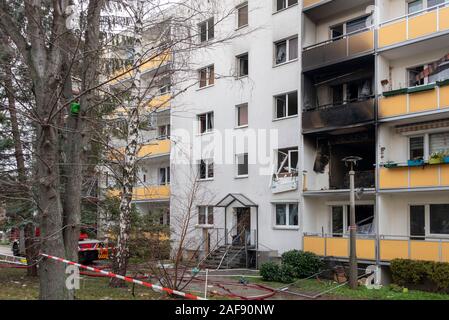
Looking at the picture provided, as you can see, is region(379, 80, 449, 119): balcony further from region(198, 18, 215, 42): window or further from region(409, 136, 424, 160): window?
region(198, 18, 215, 42): window

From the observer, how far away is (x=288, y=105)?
23.3 metres

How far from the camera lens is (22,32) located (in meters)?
7.92

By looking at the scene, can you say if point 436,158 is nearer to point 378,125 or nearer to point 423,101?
point 423,101

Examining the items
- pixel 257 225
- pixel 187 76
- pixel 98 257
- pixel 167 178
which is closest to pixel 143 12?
pixel 187 76

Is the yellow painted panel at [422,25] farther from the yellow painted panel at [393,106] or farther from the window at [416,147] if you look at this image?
the window at [416,147]

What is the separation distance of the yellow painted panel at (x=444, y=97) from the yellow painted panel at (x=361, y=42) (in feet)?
11.6

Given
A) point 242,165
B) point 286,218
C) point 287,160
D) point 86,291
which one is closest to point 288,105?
point 287,160

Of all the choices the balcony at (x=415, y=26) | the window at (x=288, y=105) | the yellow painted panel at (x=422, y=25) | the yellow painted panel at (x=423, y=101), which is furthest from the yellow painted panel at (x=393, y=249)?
the window at (x=288, y=105)

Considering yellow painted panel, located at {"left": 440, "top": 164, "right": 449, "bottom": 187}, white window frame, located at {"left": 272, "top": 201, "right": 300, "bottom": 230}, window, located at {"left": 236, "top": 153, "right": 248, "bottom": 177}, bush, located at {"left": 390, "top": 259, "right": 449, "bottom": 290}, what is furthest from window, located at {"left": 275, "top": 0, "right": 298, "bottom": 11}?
bush, located at {"left": 390, "top": 259, "right": 449, "bottom": 290}

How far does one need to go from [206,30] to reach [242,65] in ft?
55.6

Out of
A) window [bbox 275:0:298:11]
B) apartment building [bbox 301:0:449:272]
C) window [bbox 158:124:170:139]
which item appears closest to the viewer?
apartment building [bbox 301:0:449:272]

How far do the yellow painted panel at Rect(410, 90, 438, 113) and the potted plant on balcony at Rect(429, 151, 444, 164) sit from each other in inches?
64.2

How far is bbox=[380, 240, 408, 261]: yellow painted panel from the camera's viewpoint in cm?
1705

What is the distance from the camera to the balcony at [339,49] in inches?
766
